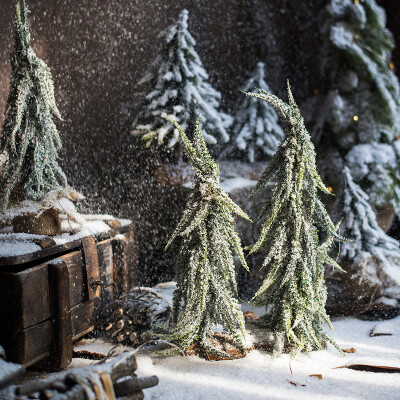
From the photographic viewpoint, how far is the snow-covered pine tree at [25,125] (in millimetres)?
3279

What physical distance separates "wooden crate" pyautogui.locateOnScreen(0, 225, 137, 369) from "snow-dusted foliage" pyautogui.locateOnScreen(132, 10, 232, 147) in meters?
1.60

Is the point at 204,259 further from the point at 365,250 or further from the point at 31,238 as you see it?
the point at 365,250

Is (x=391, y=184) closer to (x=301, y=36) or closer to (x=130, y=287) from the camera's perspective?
(x=301, y=36)

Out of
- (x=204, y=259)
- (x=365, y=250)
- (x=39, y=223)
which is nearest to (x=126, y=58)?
(x=39, y=223)

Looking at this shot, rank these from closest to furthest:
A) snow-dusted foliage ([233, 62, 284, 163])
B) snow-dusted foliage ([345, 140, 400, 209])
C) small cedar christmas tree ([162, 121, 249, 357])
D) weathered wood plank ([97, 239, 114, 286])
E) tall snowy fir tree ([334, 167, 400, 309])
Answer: small cedar christmas tree ([162, 121, 249, 357])
weathered wood plank ([97, 239, 114, 286])
tall snowy fir tree ([334, 167, 400, 309])
snow-dusted foliage ([345, 140, 400, 209])
snow-dusted foliage ([233, 62, 284, 163])

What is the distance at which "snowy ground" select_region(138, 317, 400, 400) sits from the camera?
8.37 ft

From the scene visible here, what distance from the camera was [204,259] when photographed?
9.65 feet

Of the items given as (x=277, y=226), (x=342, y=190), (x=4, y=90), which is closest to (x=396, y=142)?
(x=342, y=190)

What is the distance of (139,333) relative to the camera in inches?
133

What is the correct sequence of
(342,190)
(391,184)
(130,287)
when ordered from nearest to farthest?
(130,287)
(342,190)
(391,184)

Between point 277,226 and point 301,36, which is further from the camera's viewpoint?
point 301,36

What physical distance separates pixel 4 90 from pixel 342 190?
4.04 meters

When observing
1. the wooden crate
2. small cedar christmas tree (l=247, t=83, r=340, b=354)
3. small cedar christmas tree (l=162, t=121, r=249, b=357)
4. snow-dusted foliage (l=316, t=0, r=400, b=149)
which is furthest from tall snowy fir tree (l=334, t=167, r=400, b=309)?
the wooden crate

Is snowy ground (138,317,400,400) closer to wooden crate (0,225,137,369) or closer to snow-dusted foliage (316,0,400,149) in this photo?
wooden crate (0,225,137,369)
